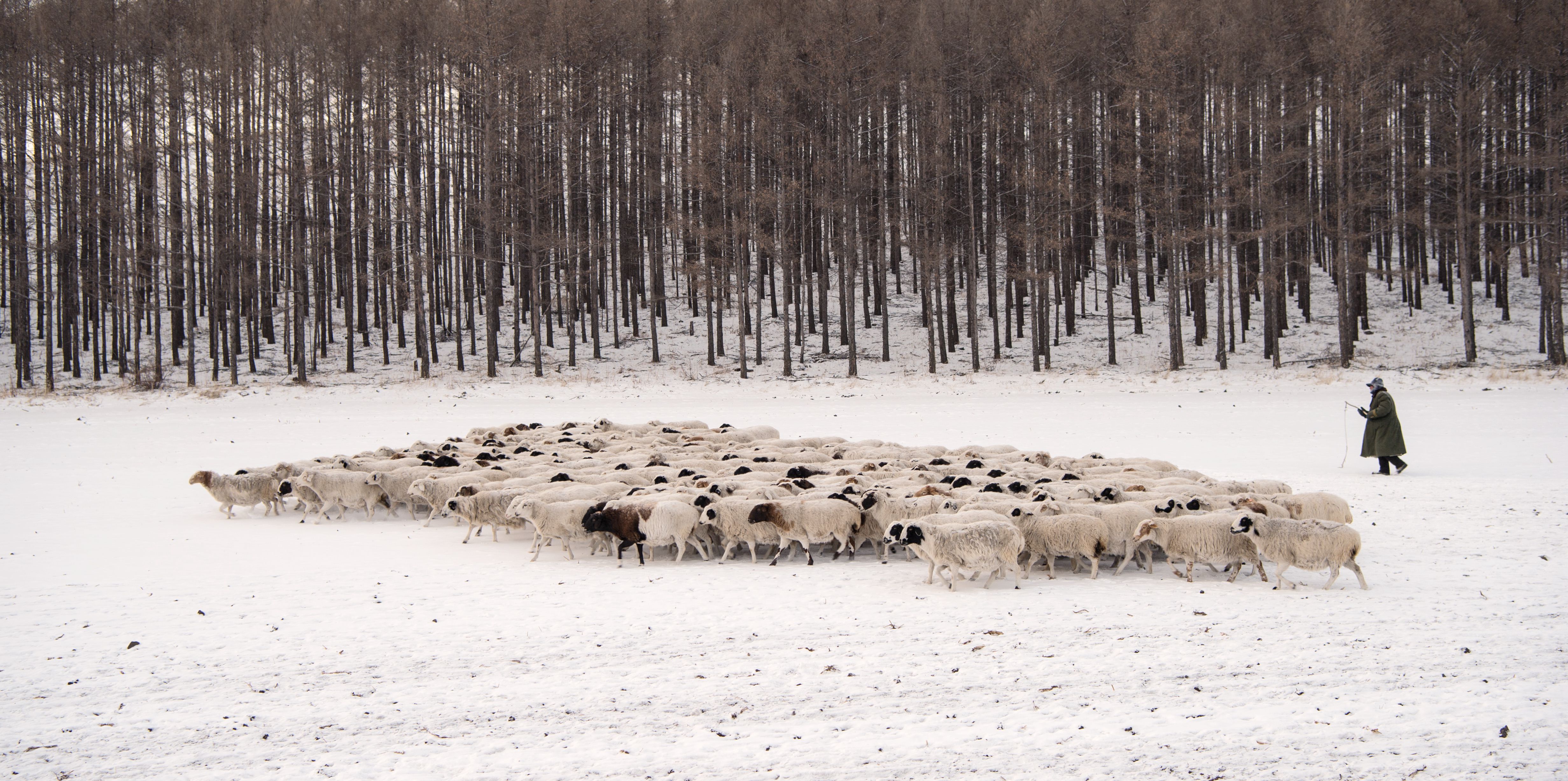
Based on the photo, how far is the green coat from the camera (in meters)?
15.9

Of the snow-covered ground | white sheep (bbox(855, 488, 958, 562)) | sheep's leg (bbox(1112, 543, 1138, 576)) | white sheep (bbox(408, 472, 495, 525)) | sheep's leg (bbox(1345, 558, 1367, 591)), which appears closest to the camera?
the snow-covered ground

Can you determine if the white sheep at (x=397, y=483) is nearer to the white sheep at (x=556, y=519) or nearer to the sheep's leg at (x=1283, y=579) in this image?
the white sheep at (x=556, y=519)

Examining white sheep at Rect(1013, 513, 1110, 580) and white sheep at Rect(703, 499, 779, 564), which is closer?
white sheep at Rect(1013, 513, 1110, 580)

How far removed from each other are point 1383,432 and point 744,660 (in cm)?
1418

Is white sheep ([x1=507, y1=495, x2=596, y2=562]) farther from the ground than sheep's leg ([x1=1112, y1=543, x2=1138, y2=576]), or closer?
farther from the ground

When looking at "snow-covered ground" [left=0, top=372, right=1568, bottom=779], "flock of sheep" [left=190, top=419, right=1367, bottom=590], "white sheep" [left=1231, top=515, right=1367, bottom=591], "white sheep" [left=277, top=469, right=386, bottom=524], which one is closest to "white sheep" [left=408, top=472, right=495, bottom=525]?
"flock of sheep" [left=190, top=419, right=1367, bottom=590]

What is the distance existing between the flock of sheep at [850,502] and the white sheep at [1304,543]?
12 millimetres

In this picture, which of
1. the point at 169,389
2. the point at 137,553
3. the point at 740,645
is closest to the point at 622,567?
the point at 740,645

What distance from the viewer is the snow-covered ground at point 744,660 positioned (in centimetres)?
547

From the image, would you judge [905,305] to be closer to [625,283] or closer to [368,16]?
[625,283]

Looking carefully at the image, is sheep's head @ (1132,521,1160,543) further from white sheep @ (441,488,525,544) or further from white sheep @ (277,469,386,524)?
white sheep @ (277,469,386,524)

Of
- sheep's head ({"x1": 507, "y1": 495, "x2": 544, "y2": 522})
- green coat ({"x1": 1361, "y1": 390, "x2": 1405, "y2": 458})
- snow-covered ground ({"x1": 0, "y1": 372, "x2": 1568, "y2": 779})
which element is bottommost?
snow-covered ground ({"x1": 0, "y1": 372, "x2": 1568, "y2": 779})

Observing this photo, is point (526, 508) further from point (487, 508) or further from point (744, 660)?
point (744, 660)

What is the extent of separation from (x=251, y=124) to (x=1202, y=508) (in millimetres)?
39542
